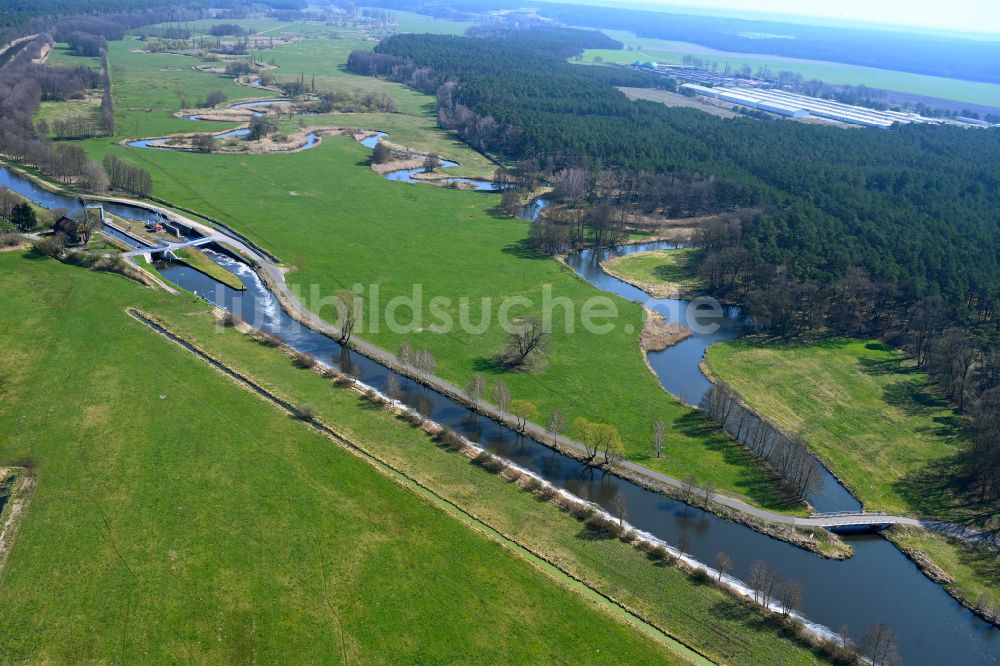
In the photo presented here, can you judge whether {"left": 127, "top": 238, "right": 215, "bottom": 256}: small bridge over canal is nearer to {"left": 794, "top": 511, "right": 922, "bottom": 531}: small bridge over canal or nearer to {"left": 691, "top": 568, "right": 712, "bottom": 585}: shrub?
{"left": 691, "top": 568, "right": 712, "bottom": 585}: shrub

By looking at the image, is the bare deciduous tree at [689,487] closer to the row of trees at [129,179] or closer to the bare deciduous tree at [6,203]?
the bare deciduous tree at [6,203]

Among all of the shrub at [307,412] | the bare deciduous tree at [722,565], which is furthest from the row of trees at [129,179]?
the bare deciduous tree at [722,565]

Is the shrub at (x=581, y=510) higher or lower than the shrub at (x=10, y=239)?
lower

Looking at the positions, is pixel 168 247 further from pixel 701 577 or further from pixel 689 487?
pixel 701 577

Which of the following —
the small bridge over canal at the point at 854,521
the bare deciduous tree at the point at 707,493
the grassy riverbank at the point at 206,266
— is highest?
the grassy riverbank at the point at 206,266

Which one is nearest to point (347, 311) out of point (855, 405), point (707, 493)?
point (707, 493)

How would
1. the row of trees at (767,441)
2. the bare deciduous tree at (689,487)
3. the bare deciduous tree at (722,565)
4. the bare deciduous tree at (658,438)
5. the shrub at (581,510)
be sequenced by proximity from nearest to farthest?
1. the bare deciduous tree at (722,565)
2. the shrub at (581,510)
3. the bare deciduous tree at (689,487)
4. the row of trees at (767,441)
5. the bare deciduous tree at (658,438)
